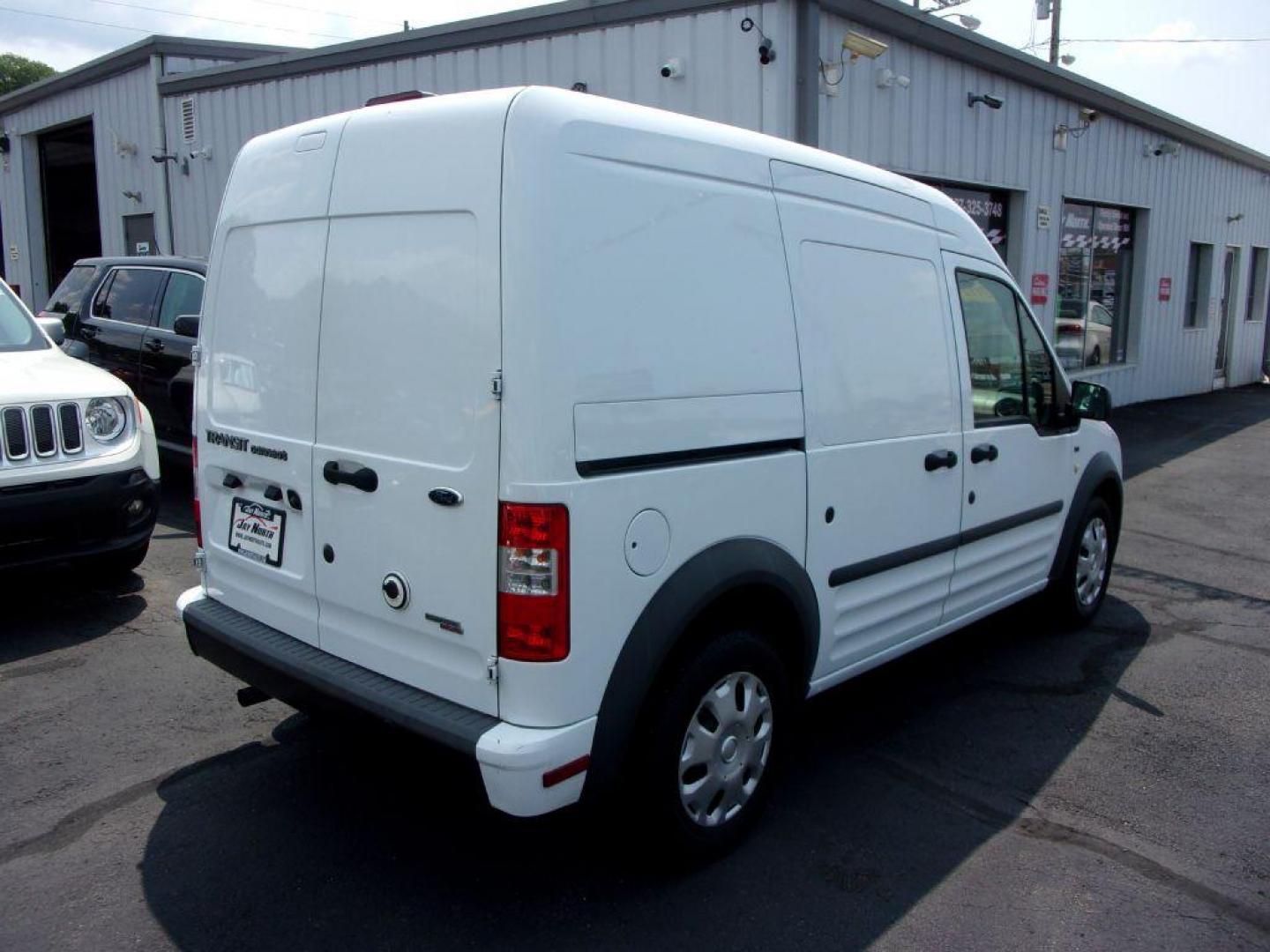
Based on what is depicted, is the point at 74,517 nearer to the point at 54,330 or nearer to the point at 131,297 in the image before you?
the point at 54,330

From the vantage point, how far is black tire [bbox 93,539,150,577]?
5.52 m

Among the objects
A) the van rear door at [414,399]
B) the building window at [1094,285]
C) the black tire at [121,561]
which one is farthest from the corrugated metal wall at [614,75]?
the building window at [1094,285]

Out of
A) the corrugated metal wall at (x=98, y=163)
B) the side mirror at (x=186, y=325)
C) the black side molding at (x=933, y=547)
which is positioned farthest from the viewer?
the corrugated metal wall at (x=98, y=163)

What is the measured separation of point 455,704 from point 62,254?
18.8 metres

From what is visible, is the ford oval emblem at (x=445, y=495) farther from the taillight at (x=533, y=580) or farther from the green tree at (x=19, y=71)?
the green tree at (x=19, y=71)

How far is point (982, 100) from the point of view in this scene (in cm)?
1080

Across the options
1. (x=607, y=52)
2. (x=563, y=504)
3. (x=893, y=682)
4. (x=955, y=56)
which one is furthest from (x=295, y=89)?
(x=563, y=504)

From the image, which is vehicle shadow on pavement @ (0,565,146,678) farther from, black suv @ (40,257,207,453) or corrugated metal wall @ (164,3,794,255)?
Result: corrugated metal wall @ (164,3,794,255)

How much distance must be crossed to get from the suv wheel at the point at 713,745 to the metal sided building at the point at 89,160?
12.8 m

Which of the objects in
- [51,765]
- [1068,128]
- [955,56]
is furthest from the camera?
[1068,128]

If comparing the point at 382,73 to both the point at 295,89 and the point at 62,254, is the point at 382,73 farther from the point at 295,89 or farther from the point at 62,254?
the point at 62,254

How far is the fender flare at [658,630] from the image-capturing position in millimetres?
2791

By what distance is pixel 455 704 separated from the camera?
2.85 m

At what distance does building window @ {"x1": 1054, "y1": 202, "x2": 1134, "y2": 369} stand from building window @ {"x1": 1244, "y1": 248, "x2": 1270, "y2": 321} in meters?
6.69
